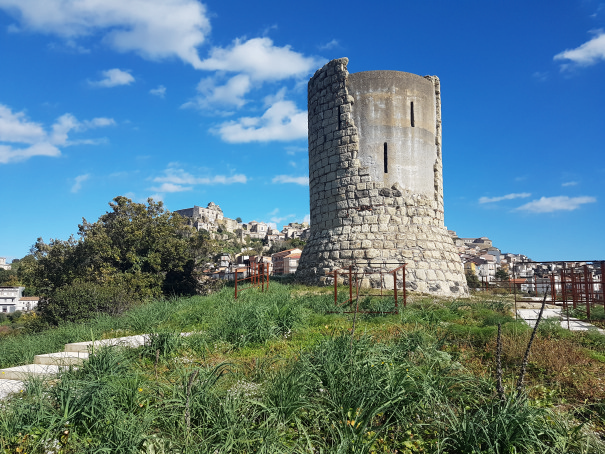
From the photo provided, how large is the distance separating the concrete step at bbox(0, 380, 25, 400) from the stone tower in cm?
1002

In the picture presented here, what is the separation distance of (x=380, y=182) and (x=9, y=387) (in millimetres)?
11914

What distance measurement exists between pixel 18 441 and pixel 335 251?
11.7 metres

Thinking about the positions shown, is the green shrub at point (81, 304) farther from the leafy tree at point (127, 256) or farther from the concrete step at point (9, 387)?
the concrete step at point (9, 387)

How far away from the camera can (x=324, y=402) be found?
412cm

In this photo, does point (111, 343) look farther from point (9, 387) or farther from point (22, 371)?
point (9, 387)

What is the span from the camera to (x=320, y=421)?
12.8 ft

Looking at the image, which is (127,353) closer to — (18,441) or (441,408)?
(18,441)

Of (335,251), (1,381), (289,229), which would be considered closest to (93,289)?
(335,251)

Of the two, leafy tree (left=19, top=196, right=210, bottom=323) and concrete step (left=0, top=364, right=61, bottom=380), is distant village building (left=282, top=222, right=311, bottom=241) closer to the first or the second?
leafy tree (left=19, top=196, right=210, bottom=323)

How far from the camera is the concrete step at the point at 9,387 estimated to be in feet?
16.1

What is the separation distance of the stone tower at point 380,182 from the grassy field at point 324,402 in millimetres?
8254

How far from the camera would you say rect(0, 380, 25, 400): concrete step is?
16.1ft

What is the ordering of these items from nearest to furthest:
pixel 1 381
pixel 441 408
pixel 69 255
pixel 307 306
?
pixel 441 408, pixel 1 381, pixel 307 306, pixel 69 255

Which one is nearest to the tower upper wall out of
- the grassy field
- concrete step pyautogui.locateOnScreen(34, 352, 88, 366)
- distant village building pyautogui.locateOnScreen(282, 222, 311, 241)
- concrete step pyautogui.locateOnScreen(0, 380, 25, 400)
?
the grassy field
